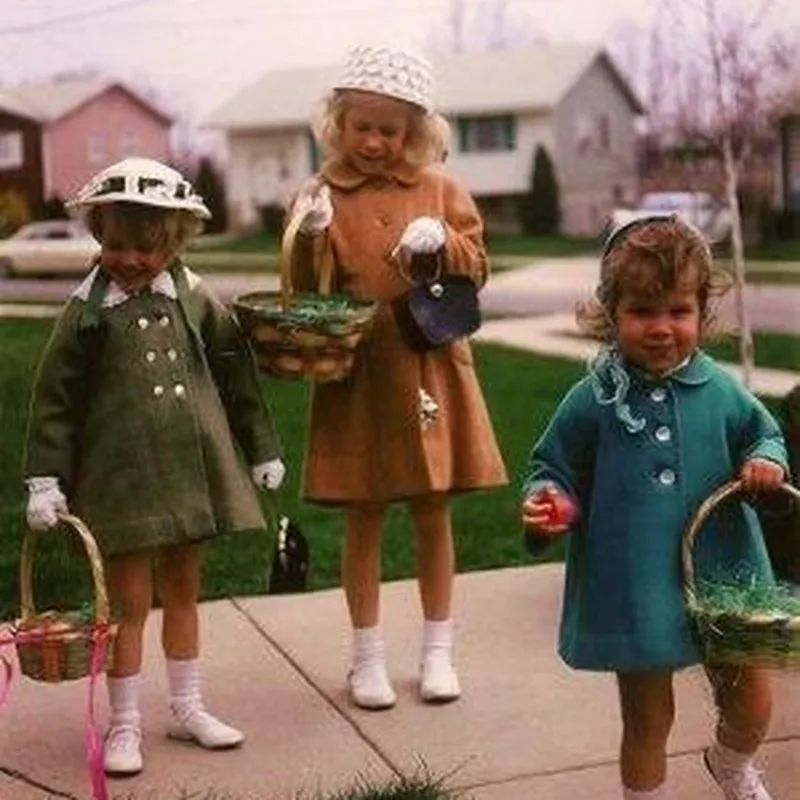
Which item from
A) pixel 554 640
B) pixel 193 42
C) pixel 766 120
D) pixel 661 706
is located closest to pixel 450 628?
pixel 554 640

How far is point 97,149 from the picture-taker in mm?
5414

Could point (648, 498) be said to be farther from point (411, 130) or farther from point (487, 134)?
point (487, 134)

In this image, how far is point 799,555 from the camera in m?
4.53

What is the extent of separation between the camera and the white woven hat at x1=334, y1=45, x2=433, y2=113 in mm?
3980

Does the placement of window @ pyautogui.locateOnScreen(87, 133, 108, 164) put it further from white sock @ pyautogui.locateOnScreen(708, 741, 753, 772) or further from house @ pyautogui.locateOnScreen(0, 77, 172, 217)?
white sock @ pyautogui.locateOnScreen(708, 741, 753, 772)

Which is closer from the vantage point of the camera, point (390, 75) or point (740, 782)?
point (740, 782)

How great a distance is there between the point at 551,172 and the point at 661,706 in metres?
5.07

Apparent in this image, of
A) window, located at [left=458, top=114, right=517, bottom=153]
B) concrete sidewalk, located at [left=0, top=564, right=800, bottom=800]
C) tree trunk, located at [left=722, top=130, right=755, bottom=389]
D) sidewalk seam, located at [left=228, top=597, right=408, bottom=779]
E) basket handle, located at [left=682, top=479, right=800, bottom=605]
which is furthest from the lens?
window, located at [left=458, top=114, right=517, bottom=153]

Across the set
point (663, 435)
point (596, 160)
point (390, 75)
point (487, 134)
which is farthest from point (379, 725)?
point (487, 134)

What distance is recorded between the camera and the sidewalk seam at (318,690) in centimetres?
385

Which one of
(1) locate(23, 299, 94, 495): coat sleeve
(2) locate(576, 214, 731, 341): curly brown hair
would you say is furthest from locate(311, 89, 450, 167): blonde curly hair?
(2) locate(576, 214, 731, 341): curly brown hair

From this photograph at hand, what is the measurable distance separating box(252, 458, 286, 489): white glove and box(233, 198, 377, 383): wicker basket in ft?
0.73

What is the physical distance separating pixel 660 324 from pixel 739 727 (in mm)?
824

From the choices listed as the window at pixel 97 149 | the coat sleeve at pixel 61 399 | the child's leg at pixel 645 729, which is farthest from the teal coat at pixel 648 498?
the window at pixel 97 149
